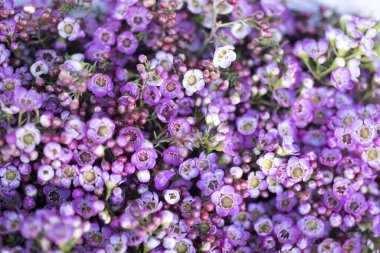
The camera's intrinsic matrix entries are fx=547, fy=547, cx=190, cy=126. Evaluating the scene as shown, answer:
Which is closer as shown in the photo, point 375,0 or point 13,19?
point 13,19

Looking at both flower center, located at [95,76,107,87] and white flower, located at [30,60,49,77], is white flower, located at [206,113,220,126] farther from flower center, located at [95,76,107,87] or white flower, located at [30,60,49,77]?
white flower, located at [30,60,49,77]

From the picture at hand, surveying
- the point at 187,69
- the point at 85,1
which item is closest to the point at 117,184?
the point at 187,69

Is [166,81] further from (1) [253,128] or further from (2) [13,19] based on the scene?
(2) [13,19]

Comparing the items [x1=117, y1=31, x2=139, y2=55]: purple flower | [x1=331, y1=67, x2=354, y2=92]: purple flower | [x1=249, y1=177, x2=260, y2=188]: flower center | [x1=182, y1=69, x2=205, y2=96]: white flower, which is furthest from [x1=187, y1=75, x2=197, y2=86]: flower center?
[x1=331, y1=67, x2=354, y2=92]: purple flower

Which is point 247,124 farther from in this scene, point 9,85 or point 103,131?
point 9,85

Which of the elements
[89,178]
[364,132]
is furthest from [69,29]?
[364,132]

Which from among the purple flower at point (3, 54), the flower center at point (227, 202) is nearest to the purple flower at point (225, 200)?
the flower center at point (227, 202)
